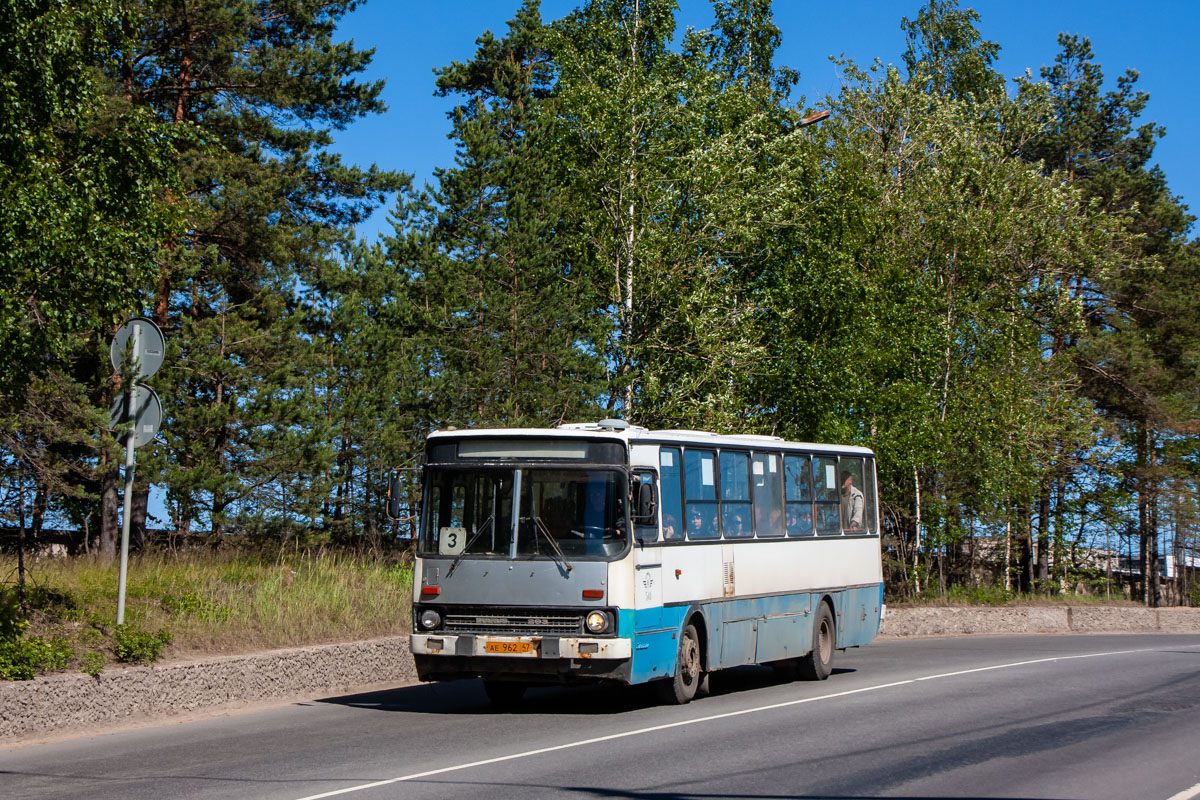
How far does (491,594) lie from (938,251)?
26120 millimetres

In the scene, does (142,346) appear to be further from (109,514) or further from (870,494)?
(109,514)

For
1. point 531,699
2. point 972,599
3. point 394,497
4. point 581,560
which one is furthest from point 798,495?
point 972,599

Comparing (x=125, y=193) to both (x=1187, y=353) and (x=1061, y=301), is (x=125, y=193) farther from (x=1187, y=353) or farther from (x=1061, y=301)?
(x=1187, y=353)

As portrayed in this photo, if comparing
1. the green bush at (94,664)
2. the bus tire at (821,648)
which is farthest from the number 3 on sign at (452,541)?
the bus tire at (821,648)

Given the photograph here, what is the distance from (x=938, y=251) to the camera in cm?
3656

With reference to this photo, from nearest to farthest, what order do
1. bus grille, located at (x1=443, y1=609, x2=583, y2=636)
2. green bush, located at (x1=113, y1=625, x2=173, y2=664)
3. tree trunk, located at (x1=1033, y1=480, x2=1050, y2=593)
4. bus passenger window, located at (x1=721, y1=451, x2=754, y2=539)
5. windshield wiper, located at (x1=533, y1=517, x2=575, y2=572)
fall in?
green bush, located at (x1=113, y1=625, x2=173, y2=664) < bus grille, located at (x1=443, y1=609, x2=583, y2=636) < windshield wiper, located at (x1=533, y1=517, x2=575, y2=572) < bus passenger window, located at (x1=721, y1=451, x2=754, y2=539) < tree trunk, located at (x1=1033, y1=480, x2=1050, y2=593)

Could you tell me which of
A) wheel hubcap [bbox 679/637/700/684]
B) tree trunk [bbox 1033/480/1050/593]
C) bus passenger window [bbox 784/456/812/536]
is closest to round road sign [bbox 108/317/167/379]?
wheel hubcap [bbox 679/637/700/684]

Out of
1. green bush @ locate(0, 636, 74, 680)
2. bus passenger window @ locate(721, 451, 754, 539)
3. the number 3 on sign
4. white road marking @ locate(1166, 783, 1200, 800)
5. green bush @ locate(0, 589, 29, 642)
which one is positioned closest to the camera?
white road marking @ locate(1166, 783, 1200, 800)

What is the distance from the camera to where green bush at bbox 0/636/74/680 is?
38.2 feet

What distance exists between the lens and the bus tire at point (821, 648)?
18.3 metres

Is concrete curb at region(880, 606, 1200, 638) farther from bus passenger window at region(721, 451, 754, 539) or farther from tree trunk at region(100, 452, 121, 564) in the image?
tree trunk at region(100, 452, 121, 564)

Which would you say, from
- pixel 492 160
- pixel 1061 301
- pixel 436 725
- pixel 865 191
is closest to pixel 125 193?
pixel 436 725

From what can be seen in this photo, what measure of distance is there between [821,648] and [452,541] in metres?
6.95

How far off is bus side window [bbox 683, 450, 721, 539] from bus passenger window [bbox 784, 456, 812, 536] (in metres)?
2.36
